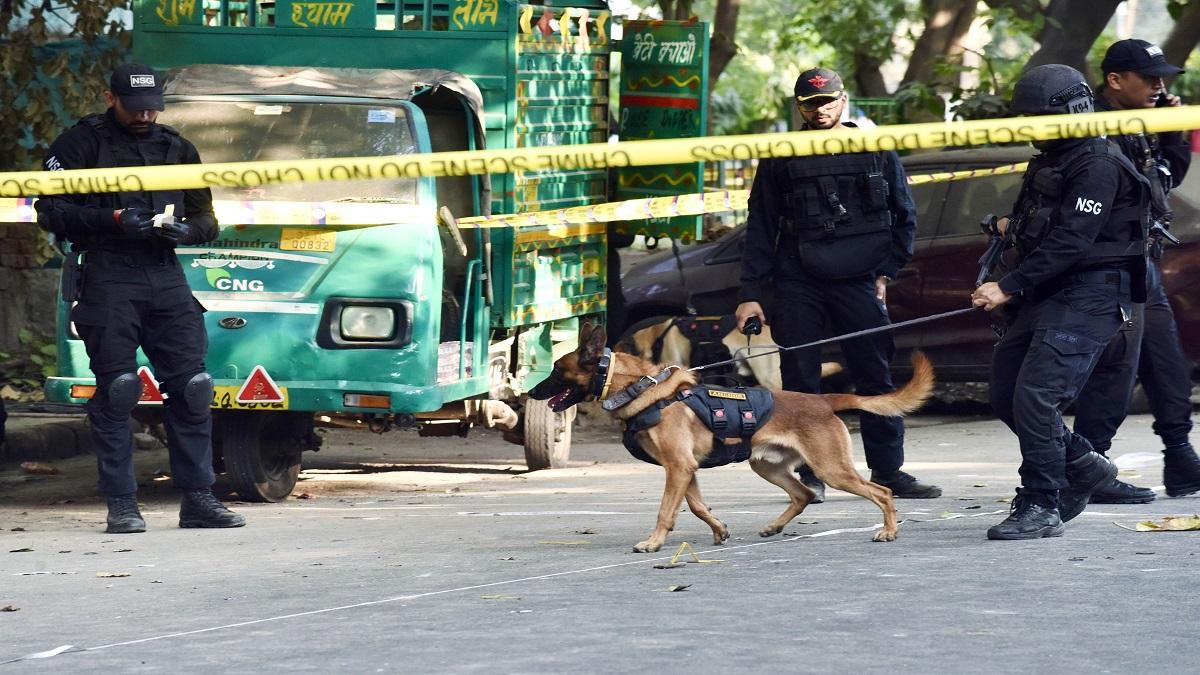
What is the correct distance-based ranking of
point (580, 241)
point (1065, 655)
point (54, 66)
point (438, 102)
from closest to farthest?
point (1065, 655) → point (438, 102) → point (580, 241) → point (54, 66)

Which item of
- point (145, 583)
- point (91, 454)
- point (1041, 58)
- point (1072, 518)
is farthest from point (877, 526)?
point (1041, 58)

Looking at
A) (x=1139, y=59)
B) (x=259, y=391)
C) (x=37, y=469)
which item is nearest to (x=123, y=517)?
(x=259, y=391)

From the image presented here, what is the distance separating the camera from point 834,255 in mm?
7508

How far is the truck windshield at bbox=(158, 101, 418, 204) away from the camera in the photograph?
853 cm

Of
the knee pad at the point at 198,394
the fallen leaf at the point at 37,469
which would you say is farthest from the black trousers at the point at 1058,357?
the fallen leaf at the point at 37,469

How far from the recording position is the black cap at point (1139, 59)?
6965 millimetres

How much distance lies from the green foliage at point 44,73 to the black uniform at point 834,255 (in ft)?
17.6

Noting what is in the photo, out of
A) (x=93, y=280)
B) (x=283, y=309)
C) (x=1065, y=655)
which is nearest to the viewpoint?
(x=1065, y=655)

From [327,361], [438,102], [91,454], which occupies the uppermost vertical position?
[438,102]

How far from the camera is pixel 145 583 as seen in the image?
6.07 metres

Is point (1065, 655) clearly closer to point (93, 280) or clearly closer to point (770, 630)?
point (770, 630)

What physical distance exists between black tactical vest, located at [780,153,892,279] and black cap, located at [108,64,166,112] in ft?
8.89

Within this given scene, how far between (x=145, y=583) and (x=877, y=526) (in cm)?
278

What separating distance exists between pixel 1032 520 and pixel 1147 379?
5.49ft
